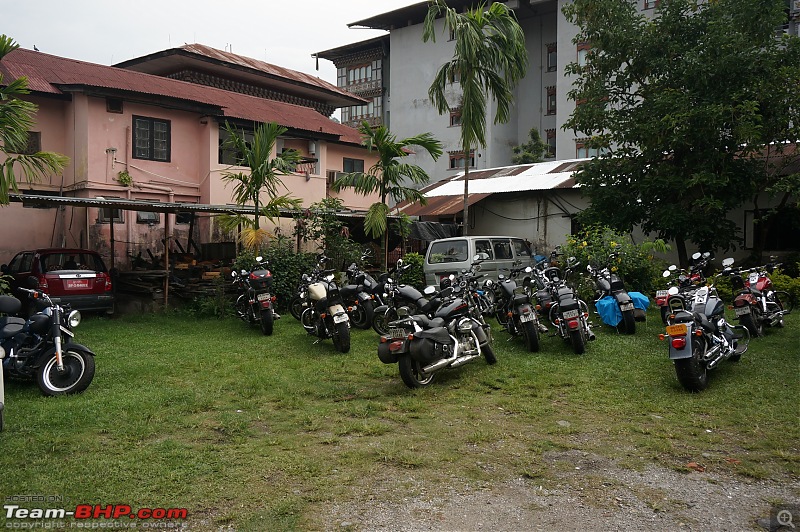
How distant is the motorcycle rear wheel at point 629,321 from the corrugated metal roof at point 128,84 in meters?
14.2

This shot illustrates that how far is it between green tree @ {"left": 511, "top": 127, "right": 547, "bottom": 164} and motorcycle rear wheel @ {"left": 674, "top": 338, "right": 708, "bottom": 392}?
22750mm

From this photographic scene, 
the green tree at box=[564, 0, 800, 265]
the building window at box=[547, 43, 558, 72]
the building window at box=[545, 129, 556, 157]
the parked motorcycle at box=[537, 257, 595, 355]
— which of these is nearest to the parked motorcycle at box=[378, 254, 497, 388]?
the parked motorcycle at box=[537, 257, 595, 355]

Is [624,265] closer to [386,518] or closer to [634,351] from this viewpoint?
[634,351]

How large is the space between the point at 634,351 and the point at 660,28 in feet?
30.2

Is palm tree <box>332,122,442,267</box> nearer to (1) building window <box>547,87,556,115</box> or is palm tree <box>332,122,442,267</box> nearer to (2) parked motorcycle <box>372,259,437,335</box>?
(2) parked motorcycle <box>372,259,437,335</box>

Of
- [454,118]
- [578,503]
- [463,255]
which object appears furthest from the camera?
[454,118]

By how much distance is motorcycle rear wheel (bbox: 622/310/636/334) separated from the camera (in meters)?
8.98

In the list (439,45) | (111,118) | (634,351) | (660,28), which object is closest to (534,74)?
(439,45)

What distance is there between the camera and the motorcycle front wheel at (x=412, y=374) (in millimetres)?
6328

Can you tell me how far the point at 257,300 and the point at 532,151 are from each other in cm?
2124

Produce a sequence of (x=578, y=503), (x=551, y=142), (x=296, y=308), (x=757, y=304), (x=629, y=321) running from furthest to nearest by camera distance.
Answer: (x=551, y=142) < (x=296, y=308) < (x=629, y=321) < (x=757, y=304) < (x=578, y=503)

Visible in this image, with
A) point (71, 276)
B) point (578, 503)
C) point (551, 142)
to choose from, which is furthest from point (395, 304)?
point (551, 142)

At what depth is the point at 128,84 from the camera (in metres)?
18.0

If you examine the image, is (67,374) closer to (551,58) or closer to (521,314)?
(521,314)
